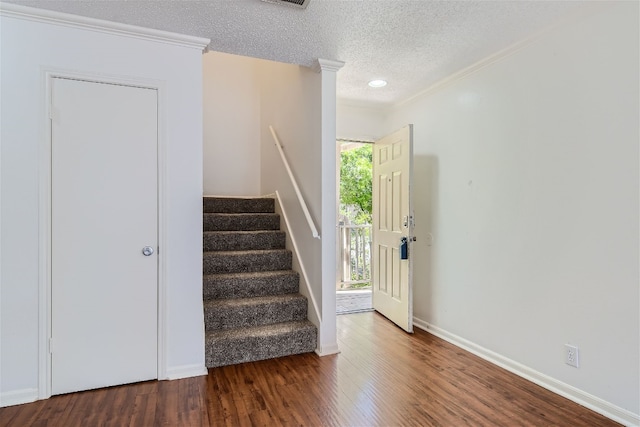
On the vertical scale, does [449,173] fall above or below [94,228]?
above

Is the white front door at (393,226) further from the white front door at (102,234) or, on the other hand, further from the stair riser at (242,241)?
the white front door at (102,234)

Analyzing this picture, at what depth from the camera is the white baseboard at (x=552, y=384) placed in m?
1.93

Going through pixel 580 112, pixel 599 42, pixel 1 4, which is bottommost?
pixel 580 112

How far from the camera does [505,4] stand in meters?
2.03

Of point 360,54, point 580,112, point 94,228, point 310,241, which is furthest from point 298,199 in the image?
point 580,112

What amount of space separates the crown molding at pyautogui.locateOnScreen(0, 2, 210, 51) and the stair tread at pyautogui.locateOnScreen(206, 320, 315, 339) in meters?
2.13

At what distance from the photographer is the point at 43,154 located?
219 centimetres

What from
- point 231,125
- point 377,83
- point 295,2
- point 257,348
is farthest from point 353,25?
point 231,125

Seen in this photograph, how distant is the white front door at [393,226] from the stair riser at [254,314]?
40.9 inches

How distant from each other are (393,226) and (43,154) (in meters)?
2.94

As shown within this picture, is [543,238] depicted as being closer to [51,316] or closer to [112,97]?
[112,97]

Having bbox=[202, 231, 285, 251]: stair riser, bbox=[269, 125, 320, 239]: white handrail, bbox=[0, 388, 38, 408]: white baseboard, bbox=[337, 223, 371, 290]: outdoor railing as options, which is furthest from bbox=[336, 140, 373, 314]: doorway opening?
bbox=[0, 388, 38, 408]: white baseboard

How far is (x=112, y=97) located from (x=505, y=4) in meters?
2.48

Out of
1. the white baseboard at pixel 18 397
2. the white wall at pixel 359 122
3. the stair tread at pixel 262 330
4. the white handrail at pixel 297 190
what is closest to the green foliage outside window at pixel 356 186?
the white wall at pixel 359 122
